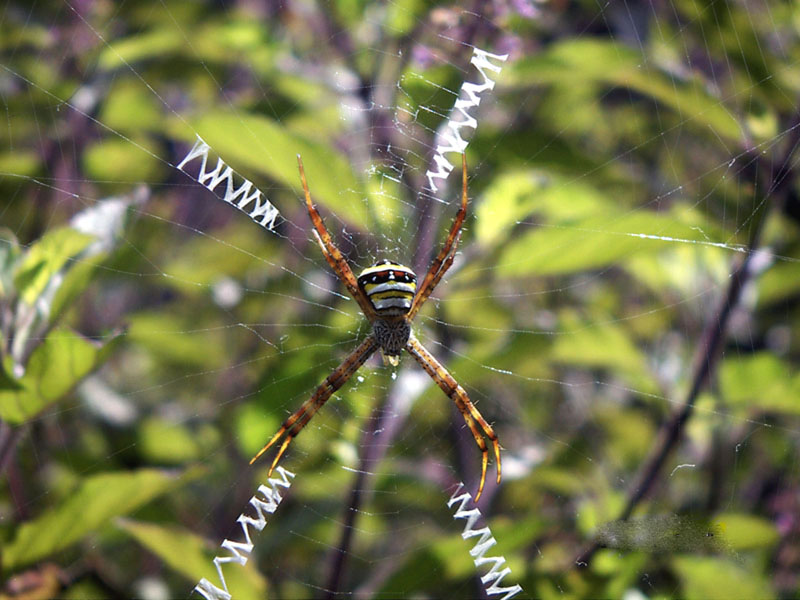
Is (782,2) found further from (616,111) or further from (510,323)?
(510,323)

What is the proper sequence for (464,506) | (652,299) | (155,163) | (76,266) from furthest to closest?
(652,299) → (155,163) → (464,506) → (76,266)

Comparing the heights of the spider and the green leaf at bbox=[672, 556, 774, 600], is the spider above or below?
above

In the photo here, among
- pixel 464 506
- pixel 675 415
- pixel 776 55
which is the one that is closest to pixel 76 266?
pixel 464 506

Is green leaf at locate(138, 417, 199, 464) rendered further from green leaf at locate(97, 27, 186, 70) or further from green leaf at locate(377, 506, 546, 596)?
green leaf at locate(97, 27, 186, 70)

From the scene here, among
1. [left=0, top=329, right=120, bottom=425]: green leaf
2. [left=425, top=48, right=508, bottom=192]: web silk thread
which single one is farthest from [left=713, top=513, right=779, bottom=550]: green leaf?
[left=0, top=329, right=120, bottom=425]: green leaf

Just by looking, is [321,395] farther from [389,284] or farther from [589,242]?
[589,242]

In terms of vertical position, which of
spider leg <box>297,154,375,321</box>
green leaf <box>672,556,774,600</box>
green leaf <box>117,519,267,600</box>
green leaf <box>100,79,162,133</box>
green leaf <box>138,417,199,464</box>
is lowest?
green leaf <box>117,519,267,600</box>

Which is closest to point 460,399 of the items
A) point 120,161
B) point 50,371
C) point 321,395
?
point 321,395
